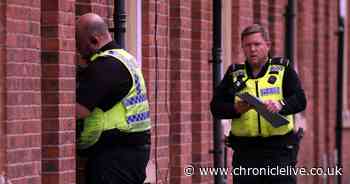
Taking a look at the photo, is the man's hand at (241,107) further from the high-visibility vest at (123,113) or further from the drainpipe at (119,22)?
the high-visibility vest at (123,113)

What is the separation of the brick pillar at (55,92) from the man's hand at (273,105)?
60.7 inches

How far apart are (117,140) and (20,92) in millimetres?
851

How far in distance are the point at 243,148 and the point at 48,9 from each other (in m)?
2.04

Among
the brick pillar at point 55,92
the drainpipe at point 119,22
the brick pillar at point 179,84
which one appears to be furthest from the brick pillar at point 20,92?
the brick pillar at point 179,84

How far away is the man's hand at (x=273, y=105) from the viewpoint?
936 cm

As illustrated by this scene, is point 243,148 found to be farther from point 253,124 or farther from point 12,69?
point 12,69

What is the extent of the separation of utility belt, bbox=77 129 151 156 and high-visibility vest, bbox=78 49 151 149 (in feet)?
0.08

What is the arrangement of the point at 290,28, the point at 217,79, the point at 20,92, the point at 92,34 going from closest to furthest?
the point at 92,34
the point at 20,92
the point at 217,79
the point at 290,28

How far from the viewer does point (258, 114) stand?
9.55 metres

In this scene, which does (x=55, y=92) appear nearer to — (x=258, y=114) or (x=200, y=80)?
(x=258, y=114)

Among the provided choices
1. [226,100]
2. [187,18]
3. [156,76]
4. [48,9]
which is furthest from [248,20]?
[48,9]

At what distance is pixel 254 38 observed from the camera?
965 cm

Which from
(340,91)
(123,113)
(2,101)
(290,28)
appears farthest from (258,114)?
(340,91)

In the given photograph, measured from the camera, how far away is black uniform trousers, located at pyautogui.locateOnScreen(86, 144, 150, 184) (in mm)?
7898
